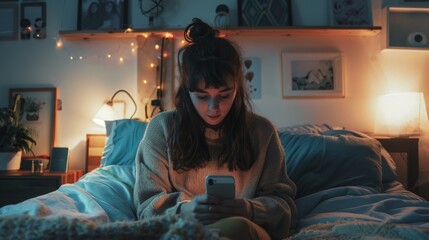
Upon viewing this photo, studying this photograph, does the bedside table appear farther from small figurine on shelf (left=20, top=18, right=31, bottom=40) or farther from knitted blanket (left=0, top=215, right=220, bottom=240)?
knitted blanket (left=0, top=215, right=220, bottom=240)

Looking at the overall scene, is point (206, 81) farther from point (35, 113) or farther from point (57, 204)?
point (35, 113)

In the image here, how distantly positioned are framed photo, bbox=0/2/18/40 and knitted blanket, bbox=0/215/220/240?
2136mm

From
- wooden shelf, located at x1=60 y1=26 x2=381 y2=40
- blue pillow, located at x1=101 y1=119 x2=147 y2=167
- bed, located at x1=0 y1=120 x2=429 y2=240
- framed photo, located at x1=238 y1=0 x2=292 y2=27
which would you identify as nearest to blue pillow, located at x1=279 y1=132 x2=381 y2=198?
bed, located at x1=0 y1=120 x2=429 y2=240

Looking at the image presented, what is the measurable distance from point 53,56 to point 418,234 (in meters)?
2.19

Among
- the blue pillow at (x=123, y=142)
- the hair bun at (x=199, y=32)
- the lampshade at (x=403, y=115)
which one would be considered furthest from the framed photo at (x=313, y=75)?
the hair bun at (x=199, y=32)

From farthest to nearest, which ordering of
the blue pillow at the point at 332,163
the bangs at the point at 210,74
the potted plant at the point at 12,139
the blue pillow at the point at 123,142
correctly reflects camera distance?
the potted plant at the point at 12,139 → the blue pillow at the point at 123,142 → the blue pillow at the point at 332,163 → the bangs at the point at 210,74

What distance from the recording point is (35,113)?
225 centimetres

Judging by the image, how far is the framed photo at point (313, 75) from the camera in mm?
2180

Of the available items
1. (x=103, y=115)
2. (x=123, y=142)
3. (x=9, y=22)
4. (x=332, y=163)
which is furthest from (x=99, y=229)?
(x=9, y=22)

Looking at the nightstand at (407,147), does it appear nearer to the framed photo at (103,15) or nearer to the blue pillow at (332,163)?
the blue pillow at (332,163)

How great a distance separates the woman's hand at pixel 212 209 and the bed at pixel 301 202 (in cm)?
15

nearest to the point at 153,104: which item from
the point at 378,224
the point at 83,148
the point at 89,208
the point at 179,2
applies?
the point at 83,148

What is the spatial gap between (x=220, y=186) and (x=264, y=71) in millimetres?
1430

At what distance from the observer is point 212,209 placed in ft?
2.81
